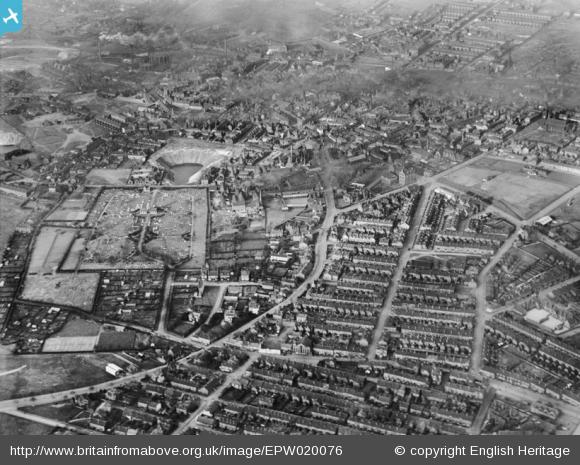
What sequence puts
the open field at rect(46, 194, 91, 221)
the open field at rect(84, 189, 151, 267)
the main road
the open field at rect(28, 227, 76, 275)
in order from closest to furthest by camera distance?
the main road
the open field at rect(28, 227, 76, 275)
the open field at rect(84, 189, 151, 267)
the open field at rect(46, 194, 91, 221)

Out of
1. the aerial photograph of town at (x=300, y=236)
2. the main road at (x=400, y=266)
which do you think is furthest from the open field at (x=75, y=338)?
the main road at (x=400, y=266)

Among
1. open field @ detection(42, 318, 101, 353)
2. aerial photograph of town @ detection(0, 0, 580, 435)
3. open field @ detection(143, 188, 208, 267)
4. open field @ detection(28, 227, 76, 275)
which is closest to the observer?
aerial photograph of town @ detection(0, 0, 580, 435)

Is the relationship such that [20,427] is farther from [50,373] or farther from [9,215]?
[9,215]

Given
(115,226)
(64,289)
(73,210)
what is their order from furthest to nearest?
1. (73,210)
2. (115,226)
3. (64,289)

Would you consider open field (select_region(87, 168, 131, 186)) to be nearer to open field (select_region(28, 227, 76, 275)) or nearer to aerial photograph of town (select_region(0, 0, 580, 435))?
aerial photograph of town (select_region(0, 0, 580, 435))

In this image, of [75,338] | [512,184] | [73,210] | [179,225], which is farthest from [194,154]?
[75,338]

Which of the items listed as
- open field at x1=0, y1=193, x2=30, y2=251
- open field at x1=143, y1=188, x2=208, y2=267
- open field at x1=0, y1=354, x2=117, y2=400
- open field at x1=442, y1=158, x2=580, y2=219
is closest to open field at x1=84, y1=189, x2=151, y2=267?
open field at x1=143, y1=188, x2=208, y2=267

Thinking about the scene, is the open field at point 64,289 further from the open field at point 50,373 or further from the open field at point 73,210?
the open field at point 73,210
